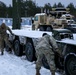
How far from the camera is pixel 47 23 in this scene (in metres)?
32.3

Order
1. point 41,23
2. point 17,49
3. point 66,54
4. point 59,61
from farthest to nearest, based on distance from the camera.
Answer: point 41,23 → point 17,49 → point 59,61 → point 66,54

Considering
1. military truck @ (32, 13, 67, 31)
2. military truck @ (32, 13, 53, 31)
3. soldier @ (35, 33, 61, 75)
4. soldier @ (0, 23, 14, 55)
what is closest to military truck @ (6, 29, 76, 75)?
soldier @ (35, 33, 61, 75)

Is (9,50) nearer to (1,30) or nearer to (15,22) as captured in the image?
(1,30)

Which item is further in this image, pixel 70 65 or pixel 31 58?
pixel 31 58

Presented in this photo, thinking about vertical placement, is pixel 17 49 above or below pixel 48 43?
below

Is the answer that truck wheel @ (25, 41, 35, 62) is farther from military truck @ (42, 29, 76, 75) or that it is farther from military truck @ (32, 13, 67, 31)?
military truck @ (32, 13, 67, 31)

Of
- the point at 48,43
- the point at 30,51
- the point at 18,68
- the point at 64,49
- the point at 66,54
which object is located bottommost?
the point at 18,68

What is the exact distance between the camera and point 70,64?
8.59 metres

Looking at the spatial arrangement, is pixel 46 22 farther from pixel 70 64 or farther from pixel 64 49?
pixel 70 64

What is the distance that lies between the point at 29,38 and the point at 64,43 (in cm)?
343

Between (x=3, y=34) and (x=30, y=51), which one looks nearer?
(x=30, y=51)

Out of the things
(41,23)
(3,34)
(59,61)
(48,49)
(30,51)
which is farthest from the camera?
(41,23)

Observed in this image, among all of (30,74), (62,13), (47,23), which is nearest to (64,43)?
(30,74)

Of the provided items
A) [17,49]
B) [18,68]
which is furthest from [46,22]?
[18,68]
